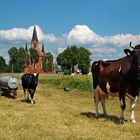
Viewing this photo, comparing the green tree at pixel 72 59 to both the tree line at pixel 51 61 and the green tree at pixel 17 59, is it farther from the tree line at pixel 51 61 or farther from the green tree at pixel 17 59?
the green tree at pixel 17 59

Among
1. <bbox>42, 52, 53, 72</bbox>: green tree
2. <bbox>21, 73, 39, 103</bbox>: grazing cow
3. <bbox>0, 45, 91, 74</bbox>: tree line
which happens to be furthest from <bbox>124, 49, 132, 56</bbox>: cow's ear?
<bbox>42, 52, 53, 72</bbox>: green tree

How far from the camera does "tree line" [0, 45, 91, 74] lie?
125188 millimetres

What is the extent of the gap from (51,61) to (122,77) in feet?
499

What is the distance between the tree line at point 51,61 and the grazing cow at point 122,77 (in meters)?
88.6

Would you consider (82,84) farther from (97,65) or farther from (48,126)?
(48,126)

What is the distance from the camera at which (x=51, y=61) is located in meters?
166

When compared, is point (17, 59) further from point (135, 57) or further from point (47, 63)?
point (135, 57)

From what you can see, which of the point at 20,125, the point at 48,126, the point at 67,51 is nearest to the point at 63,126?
the point at 48,126

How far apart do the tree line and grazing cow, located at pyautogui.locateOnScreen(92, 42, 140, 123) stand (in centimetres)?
8862

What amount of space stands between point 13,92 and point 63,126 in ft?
45.7

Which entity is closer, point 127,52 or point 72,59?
point 127,52

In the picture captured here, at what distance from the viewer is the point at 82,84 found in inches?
1544

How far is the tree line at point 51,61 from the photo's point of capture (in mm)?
125188

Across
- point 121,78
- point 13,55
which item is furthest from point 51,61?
point 121,78
